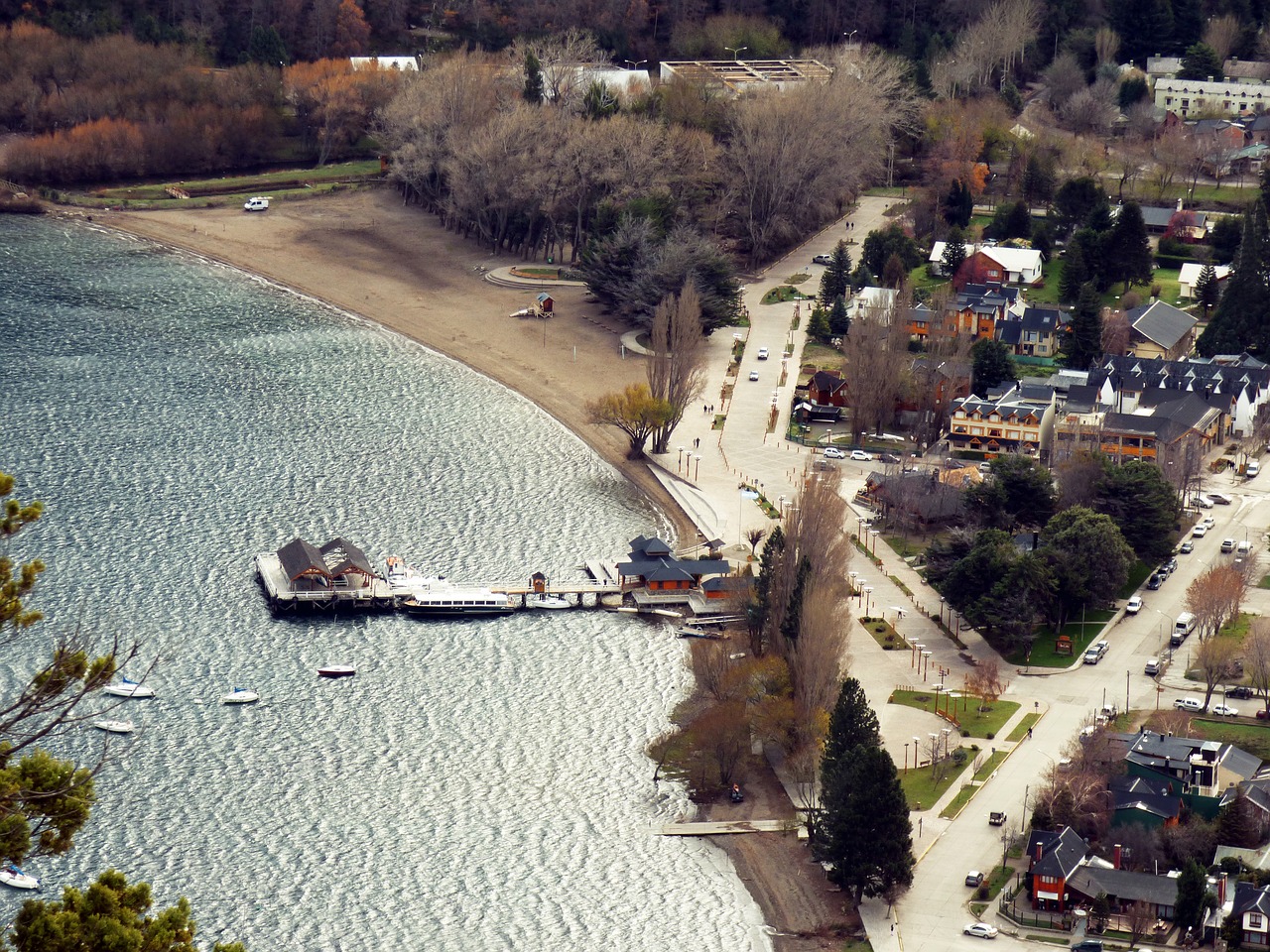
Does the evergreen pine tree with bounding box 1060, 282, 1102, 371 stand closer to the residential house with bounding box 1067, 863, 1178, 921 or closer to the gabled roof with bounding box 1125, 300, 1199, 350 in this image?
the gabled roof with bounding box 1125, 300, 1199, 350

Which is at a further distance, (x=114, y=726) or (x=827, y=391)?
(x=827, y=391)

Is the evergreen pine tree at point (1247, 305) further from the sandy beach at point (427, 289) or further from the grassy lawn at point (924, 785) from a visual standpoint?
the grassy lawn at point (924, 785)

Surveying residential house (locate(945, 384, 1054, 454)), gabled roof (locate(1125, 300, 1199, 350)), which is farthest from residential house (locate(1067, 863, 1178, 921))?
gabled roof (locate(1125, 300, 1199, 350))

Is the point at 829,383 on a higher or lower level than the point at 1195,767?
lower

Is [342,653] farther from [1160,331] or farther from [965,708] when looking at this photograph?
[1160,331]

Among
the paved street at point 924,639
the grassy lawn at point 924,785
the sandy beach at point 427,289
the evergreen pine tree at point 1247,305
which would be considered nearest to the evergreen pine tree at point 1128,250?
the evergreen pine tree at point 1247,305

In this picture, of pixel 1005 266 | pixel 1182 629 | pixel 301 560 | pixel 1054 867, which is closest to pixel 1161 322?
pixel 1005 266

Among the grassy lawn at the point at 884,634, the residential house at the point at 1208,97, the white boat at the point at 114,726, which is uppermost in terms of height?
the residential house at the point at 1208,97
